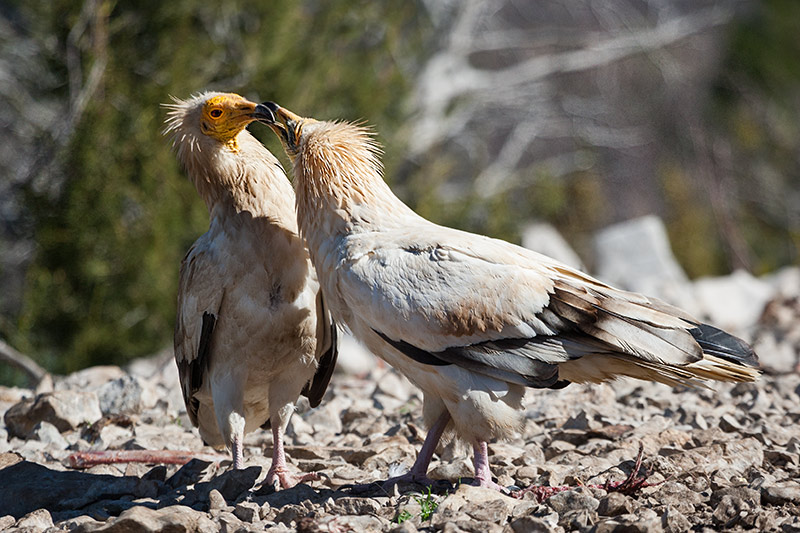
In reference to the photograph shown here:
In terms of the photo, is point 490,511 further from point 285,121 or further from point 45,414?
point 45,414

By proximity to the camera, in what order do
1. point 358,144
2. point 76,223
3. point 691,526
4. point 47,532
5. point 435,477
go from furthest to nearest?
point 76,223
point 358,144
point 435,477
point 47,532
point 691,526

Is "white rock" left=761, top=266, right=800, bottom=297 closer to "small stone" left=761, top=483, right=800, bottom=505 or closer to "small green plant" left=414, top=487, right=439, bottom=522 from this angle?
"small stone" left=761, top=483, right=800, bottom=505

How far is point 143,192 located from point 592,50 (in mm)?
10185

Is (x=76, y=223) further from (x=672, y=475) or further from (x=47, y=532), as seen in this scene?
(x=672, y=475)

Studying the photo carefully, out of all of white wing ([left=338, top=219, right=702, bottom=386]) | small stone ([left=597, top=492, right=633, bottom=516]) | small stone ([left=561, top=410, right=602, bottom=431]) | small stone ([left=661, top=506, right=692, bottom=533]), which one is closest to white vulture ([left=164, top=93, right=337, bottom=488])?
white wing ([left=338, top=219, right=702, bottom=386])

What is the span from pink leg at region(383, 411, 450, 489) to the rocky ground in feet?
0.27

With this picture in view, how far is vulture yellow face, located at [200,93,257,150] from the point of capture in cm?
495

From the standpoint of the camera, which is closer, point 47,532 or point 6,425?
point 47,532

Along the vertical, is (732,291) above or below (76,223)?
above

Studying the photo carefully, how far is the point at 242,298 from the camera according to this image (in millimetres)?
4672

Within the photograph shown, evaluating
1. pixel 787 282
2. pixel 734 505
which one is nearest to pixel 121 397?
pixel 734 505

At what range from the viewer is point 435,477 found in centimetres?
430

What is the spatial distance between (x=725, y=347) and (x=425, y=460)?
142 cm

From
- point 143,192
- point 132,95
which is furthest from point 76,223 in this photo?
point 132,95
